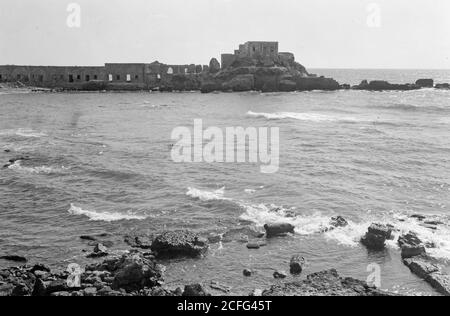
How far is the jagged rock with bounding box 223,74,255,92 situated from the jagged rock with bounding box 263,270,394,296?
91697mm

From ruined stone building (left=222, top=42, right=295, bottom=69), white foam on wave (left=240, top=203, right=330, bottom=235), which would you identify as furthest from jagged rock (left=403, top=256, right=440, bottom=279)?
ruined stone building (left=222, top=42, right=295, bottom=69)

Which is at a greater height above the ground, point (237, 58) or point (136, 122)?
point (237, 58)

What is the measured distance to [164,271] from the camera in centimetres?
1723

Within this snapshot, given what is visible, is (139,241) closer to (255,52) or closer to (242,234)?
(242,234)

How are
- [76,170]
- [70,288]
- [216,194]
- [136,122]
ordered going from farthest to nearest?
1. [136,122]
2. [76,170]
3. [216,194]
4. [70,288]

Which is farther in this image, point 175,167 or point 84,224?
point 175,167

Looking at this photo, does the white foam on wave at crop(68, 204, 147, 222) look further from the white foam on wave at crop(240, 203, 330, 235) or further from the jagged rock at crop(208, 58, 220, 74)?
the jagged rock at crop(208, 58, 220, 74)

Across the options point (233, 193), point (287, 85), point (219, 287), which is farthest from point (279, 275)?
point (287, 85)

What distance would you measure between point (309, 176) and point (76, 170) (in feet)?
51.8

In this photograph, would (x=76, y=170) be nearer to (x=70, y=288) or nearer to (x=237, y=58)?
(x=70, y=288)

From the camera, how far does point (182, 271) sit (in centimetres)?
1744

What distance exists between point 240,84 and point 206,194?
8099 centimetres
